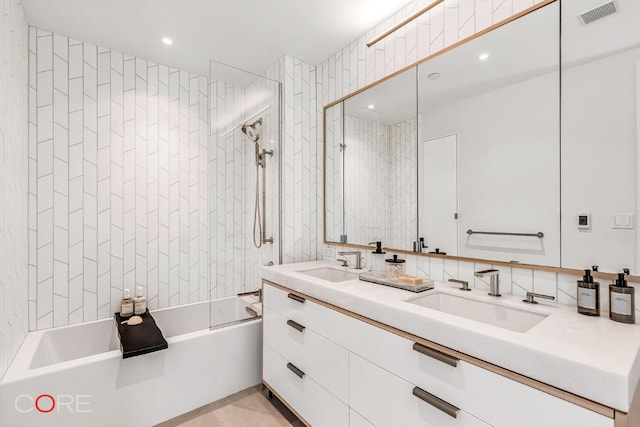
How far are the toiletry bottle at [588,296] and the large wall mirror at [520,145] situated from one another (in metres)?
0.10

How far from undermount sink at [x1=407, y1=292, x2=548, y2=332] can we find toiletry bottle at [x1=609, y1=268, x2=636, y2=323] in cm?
20

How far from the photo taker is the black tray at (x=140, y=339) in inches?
70.3

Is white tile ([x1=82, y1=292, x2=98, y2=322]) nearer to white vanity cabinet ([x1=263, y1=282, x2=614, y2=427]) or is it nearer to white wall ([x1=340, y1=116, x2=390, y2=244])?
white vanity cabinet ([x1=263, y1=282, x2=614, y2=427])

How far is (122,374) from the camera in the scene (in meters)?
1.77

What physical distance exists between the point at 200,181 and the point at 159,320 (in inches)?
50.3

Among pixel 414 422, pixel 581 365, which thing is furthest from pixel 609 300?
pixel 414 422

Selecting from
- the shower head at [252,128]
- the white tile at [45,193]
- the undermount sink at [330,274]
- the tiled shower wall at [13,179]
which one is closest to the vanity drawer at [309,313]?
the undermount sink at [330,274]

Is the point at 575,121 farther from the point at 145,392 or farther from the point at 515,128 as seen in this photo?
the point at 145,392

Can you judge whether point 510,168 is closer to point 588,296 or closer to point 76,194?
point 588,296

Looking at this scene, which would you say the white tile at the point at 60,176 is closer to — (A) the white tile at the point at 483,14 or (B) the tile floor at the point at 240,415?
(B) the tile floor at the point at 240,415

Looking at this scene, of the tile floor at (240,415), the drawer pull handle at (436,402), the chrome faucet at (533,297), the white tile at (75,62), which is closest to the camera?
the drawer pull handle at (436,402)

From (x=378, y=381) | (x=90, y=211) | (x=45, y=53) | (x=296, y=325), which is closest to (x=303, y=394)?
(x=296, y=325)

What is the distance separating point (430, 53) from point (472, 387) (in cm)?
166

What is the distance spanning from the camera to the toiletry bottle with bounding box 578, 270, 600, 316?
107 centimetres
